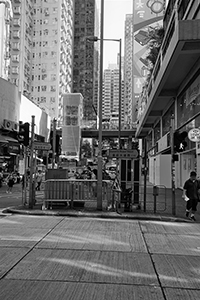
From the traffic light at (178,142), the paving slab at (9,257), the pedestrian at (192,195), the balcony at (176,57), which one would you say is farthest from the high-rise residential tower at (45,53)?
the paving slab at (9,257)

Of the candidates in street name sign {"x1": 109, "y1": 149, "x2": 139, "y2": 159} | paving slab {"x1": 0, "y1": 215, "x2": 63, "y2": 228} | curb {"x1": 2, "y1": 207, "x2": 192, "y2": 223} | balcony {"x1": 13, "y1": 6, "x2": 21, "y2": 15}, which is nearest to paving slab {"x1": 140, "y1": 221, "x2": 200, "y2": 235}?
curb {"x1": 2, "y1": 207, "x2": 192, "y2": 223}

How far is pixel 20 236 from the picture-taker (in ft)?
24.8

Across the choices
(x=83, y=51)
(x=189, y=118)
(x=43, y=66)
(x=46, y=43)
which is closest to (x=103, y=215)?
(x=189, y=118)

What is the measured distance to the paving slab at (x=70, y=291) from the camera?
13.3 ft

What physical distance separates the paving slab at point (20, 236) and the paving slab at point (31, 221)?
18.5 inches

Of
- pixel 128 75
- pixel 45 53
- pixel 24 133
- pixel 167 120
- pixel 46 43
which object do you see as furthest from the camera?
pixel 128 75

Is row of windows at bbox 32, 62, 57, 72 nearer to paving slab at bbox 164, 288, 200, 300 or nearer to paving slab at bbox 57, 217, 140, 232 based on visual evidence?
paving slab at bbox 57, 217, 140, 232

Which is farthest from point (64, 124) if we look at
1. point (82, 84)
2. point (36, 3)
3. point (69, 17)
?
point (82, 84)

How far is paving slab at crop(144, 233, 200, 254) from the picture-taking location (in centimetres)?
650

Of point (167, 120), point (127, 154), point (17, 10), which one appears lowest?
point (127, 154)

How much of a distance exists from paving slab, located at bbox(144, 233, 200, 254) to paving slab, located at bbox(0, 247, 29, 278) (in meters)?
2.51

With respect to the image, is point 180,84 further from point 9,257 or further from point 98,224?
point 9,257

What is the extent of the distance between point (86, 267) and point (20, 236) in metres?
2.81

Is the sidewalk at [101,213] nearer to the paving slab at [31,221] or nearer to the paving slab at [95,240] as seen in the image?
the paving slab at [31,221]
